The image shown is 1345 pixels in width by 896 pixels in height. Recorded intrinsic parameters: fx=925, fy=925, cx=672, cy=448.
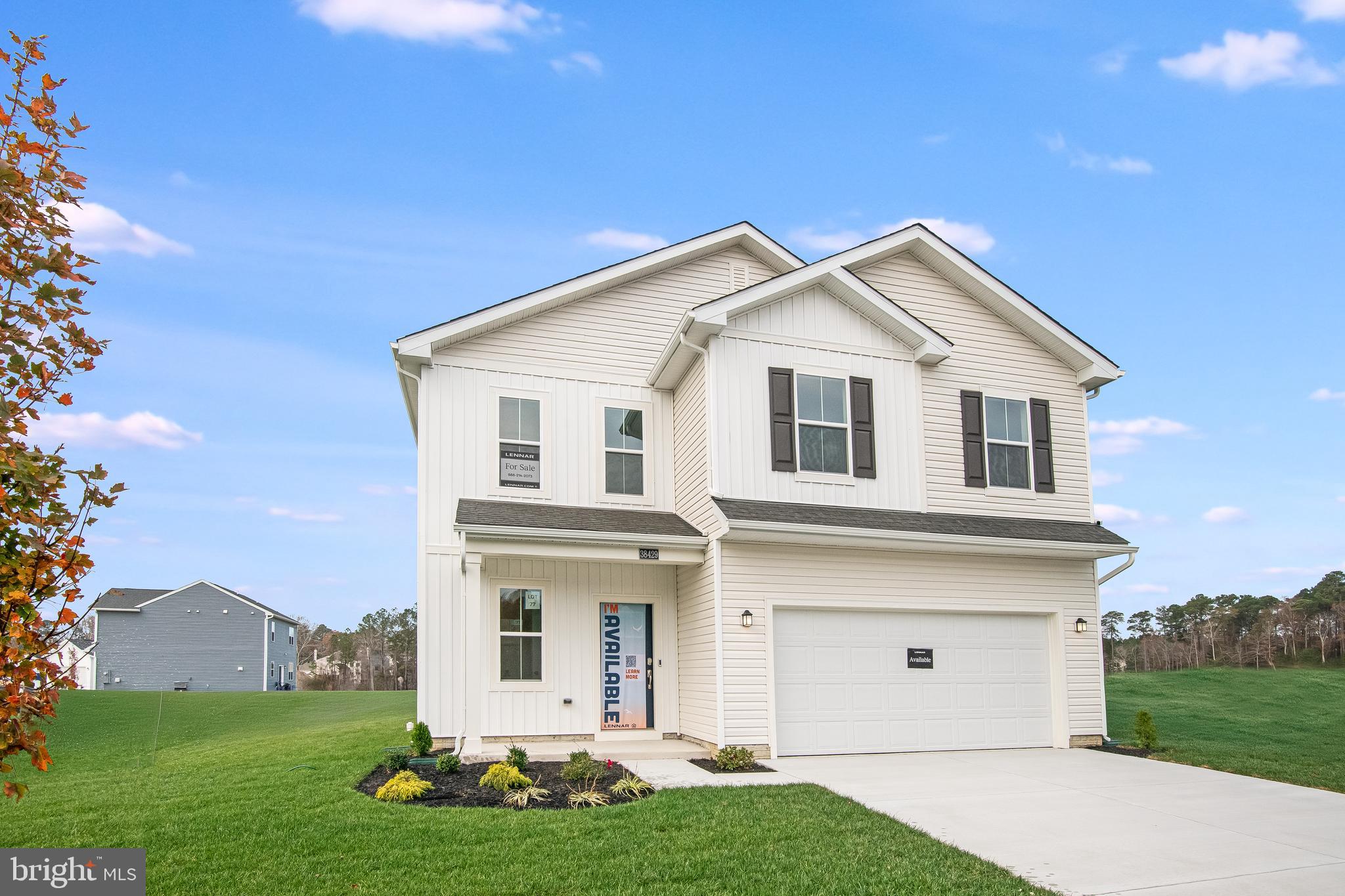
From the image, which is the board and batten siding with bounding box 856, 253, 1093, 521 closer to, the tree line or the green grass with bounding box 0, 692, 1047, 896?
the green grass with bounding box 0, 692, 1047, 896

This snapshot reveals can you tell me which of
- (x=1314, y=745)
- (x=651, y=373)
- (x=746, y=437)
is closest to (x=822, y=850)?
(x=746, y=437)

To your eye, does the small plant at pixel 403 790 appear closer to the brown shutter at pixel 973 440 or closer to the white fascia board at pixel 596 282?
the white fascia board at pixel 596 282

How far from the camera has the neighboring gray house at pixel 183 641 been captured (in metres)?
40.7

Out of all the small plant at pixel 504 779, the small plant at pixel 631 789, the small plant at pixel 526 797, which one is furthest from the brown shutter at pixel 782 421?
the small plant at pixel 526 797

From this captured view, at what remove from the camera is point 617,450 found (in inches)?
607

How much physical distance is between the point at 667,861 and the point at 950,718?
8.07 m

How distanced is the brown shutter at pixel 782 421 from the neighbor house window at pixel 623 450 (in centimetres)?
269

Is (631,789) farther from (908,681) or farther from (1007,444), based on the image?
(1007,444)

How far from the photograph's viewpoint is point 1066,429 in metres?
16.1

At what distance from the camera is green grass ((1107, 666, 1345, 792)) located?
12586mm

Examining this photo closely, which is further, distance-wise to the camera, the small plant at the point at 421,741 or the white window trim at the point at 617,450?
the white window trim at the point at 617,450

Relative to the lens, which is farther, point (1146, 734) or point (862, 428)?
point (862, 428)

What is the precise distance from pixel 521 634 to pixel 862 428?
6.19 metres

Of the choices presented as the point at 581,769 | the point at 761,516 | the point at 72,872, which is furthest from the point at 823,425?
the point at 72,872
